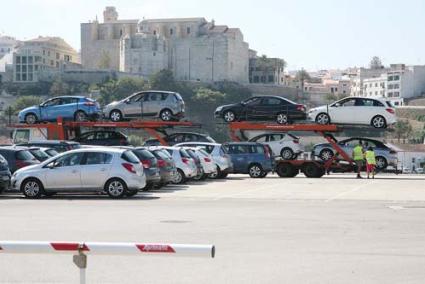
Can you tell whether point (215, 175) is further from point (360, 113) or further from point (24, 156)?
point (24, 156)

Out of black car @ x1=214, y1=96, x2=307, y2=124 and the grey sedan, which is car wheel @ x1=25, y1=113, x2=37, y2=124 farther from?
the grey sedan

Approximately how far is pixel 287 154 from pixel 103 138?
8.26m

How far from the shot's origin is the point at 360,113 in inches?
1558

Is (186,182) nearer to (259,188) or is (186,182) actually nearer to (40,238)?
(259,188)

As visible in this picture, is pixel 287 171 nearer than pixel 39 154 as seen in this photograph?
No

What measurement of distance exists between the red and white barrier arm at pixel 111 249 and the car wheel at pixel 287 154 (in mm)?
34848

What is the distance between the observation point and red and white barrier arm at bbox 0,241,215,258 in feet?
28.5

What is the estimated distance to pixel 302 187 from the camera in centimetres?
3225

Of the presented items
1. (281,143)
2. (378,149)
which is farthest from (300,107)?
(378,149)

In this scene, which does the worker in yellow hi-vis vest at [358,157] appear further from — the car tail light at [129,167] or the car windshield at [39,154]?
the car tail light at [129,167]

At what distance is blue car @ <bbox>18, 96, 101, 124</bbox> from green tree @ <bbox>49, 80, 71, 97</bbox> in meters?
150

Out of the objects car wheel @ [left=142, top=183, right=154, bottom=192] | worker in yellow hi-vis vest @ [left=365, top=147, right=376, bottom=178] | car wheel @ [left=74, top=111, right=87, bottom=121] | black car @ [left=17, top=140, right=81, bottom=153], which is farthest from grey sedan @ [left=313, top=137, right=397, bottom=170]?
car wheel @ [left=142, top=183, right=154, bottom=192]

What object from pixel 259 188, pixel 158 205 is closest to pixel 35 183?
pixel 158 205

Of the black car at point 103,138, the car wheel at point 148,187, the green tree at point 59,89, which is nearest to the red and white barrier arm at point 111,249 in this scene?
the car wheel at point 148,187
